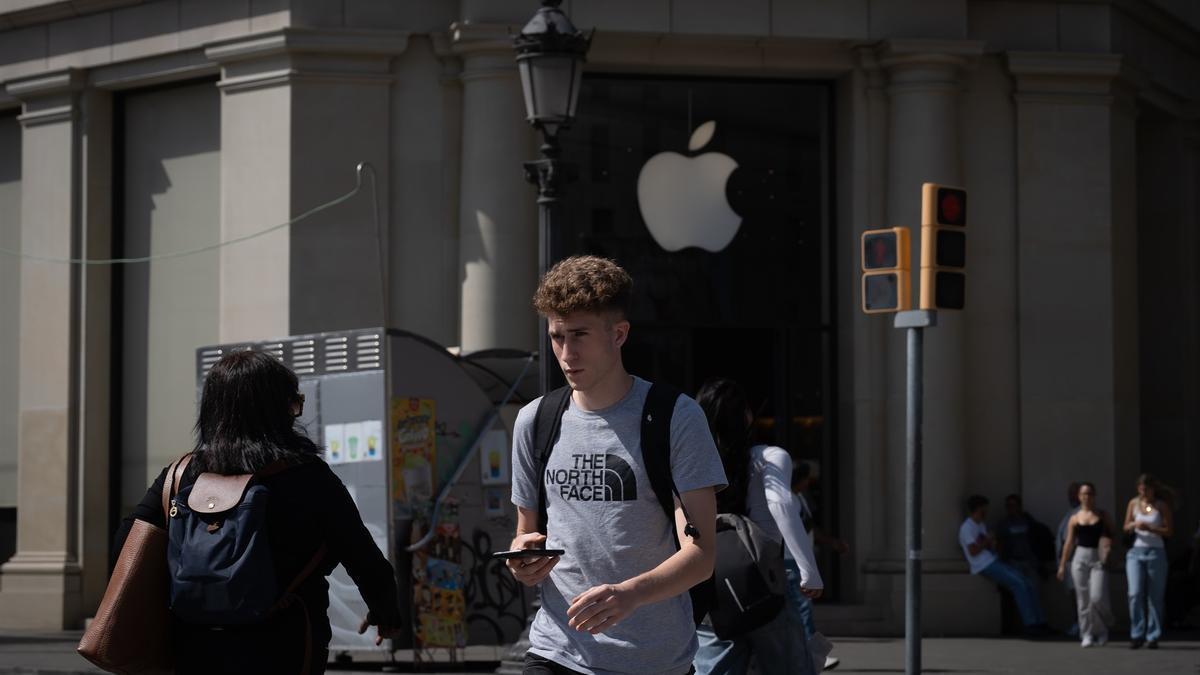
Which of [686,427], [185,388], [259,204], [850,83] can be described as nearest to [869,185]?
[850,83]

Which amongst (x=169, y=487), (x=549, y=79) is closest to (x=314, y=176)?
(x=549, y=79)

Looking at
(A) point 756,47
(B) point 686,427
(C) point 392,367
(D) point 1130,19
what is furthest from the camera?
(D) point 1130,19

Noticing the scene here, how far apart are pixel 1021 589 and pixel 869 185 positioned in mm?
4588

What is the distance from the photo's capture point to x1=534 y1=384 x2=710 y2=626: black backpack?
4957mm

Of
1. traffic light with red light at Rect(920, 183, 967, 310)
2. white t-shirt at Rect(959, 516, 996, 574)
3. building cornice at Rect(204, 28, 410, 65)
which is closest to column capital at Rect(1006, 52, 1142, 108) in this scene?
white t-shirt at Rect(959, 516, 996, 574)

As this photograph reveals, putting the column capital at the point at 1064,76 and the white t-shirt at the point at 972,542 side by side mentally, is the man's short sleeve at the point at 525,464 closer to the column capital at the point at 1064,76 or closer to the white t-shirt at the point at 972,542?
the white t-shirt at the point at 972,542

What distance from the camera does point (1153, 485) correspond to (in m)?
18.2

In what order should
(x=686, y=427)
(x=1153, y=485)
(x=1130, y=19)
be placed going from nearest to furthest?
(x=686, y=427), (x=1153, y=485), (x=1130, y=19)

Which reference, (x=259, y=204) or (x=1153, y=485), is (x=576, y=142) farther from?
(x=1153, y=485)

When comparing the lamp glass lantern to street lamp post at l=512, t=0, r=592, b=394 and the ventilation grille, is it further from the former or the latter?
the ventilation grille

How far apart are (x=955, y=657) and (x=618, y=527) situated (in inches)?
482

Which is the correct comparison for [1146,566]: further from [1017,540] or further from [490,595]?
[490,595]

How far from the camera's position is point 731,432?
789 cm

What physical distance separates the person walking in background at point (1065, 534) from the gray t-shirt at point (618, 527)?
48.3 ft
